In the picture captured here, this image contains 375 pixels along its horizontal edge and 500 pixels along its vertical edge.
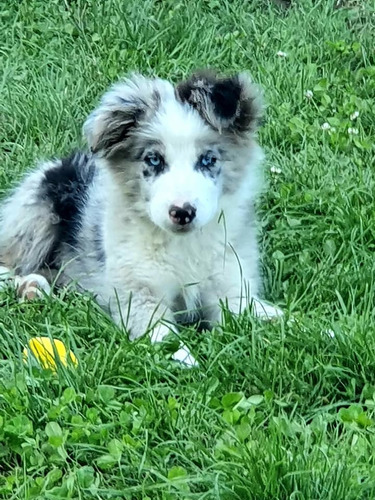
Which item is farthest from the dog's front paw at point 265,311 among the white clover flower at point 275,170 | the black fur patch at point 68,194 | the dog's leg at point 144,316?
the white clover flower at point 275,170

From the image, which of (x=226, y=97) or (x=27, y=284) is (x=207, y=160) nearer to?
(x=226, y=97)

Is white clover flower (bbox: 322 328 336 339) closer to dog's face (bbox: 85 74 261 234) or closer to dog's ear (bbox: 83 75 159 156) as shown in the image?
dog's face (bbox: 85 74 261 234)

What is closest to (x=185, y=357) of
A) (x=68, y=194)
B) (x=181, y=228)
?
(x=181, y=228)

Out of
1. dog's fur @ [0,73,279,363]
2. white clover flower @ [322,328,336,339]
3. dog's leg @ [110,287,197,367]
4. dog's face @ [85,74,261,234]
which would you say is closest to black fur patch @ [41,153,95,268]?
dog's fur @ [0,73,279,363]

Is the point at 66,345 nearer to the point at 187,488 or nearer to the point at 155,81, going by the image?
the point at 187,488

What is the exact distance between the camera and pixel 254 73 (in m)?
6.08

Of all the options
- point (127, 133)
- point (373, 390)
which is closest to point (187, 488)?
point (373, 390)

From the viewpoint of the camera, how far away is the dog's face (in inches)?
154

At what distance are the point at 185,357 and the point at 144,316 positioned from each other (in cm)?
39

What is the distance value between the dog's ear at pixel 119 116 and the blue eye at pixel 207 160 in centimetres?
29

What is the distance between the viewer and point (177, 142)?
3.98m

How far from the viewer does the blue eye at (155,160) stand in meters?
4.02

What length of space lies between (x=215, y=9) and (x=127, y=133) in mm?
2971

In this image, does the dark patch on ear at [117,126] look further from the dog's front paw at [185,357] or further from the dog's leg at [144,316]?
the dog's front paw at [185,357]
